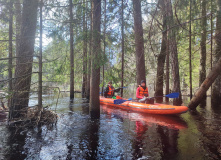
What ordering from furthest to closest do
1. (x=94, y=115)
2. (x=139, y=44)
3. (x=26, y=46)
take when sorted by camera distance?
(x=139, y=44)
(x=94, y=115)
(x=26, y=46)

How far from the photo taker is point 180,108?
6.65 m

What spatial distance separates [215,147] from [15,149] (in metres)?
4.69

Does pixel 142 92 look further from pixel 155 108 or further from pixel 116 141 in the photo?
pixel 116 141

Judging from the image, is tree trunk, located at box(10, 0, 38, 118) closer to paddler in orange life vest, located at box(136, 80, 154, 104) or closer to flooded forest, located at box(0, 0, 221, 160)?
flooded forest, located at box(0, 0, 221, 160)

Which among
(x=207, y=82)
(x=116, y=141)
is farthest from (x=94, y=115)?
(x=207, y=82)

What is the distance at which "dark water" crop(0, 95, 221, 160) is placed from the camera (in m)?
3.64

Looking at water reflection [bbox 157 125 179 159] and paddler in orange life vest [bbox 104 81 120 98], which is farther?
paddler in orange life vest [bbox 104 81 120 98]

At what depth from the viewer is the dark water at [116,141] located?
3.64m

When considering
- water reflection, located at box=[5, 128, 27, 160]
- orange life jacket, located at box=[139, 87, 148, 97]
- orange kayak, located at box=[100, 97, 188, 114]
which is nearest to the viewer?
water reflection, located at box=[5, 128, 27, 160]

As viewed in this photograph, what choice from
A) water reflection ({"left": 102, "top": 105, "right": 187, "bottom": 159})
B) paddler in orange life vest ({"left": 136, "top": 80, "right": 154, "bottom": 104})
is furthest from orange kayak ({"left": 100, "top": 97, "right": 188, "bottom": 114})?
paddler in orange life vest ({"left": 136, "top": 80, "right": 154, "bottom": 104})

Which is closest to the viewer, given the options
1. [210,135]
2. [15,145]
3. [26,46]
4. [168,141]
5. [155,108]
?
[15,145]

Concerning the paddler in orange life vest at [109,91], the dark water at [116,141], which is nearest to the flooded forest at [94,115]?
the dark water at [116,141]

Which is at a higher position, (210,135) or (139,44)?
(139,44)

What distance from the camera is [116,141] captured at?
4441 millimetres
